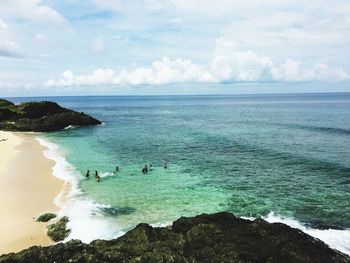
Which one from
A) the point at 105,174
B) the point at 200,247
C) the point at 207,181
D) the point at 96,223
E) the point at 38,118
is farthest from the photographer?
the point at 38,118

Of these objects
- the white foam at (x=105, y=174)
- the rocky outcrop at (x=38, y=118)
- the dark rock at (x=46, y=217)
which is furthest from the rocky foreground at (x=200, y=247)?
the rocky outcrop at (x=38, y=118)

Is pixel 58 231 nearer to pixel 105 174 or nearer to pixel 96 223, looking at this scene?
pixel 96 223

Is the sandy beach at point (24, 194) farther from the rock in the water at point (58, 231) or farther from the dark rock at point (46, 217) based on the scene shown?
the dark rock at point (46, 217)

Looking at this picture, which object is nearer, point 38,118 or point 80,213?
point 80,213

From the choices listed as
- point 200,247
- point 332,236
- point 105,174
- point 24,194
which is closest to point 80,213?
point 24,194

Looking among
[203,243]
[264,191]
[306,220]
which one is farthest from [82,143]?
[203,243]

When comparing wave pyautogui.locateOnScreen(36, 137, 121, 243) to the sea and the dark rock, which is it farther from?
the dark rock

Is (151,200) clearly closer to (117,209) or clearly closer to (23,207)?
(117,209)
